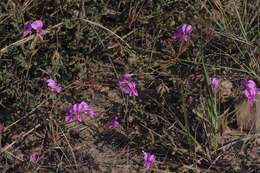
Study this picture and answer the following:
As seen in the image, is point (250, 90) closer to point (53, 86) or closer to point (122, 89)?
point (122, 89)

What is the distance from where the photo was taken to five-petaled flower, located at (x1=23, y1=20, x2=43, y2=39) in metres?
3.13

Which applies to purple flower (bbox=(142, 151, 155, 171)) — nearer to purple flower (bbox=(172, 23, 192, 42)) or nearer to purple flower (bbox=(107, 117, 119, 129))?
purple flower (bbox=(107, 117, 119, 129))

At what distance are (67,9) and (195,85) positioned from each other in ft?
2.40

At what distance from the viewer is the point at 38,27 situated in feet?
10.3

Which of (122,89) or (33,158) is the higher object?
(122,89)

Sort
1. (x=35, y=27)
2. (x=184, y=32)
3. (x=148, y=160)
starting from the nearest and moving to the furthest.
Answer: (x=148, y=160), (x=35, y=27), (x=184, y=32)

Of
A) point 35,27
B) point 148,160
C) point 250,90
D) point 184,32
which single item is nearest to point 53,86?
point 35,27

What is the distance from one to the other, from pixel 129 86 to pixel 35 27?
0.52 meters

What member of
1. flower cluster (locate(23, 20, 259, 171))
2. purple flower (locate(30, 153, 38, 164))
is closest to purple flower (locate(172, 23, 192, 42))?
flower cluster (locate(23, 20, 259, 171))

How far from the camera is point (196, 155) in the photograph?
2.93 metres

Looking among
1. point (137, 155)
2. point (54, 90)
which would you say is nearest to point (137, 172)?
point (137, 155)

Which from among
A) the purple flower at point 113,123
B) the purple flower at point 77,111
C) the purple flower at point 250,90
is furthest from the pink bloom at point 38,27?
the purple flower at point 250,90

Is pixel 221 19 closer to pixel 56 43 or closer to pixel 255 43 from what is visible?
pixel 255 43

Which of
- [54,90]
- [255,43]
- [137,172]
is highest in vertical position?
[255,43]
